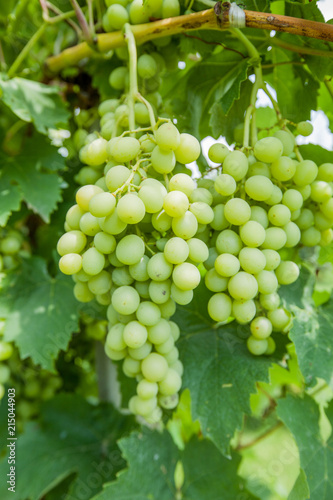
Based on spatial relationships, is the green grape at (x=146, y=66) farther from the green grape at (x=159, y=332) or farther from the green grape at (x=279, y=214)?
the green grape at (x=159, y=332)

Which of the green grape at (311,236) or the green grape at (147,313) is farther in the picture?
the green grape at (311,236)

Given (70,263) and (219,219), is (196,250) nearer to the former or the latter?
(219,219)

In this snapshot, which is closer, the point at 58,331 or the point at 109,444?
the point at 58,331

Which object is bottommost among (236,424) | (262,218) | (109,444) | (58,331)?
(109,444)

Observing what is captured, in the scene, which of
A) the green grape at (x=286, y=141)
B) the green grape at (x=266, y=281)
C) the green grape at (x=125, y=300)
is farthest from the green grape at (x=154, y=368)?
the green grape at (x=286, y=141)

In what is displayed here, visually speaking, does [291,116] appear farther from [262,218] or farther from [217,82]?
[262,218]

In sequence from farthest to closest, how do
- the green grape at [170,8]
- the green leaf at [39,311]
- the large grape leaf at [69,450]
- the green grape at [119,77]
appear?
the large grape leaf at [69,450] → the green leaf at [39,311] → the green grape at [119,77] → the green grape at [170,8]

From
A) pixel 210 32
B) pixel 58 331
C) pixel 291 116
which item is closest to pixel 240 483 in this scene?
pixel 58 331
